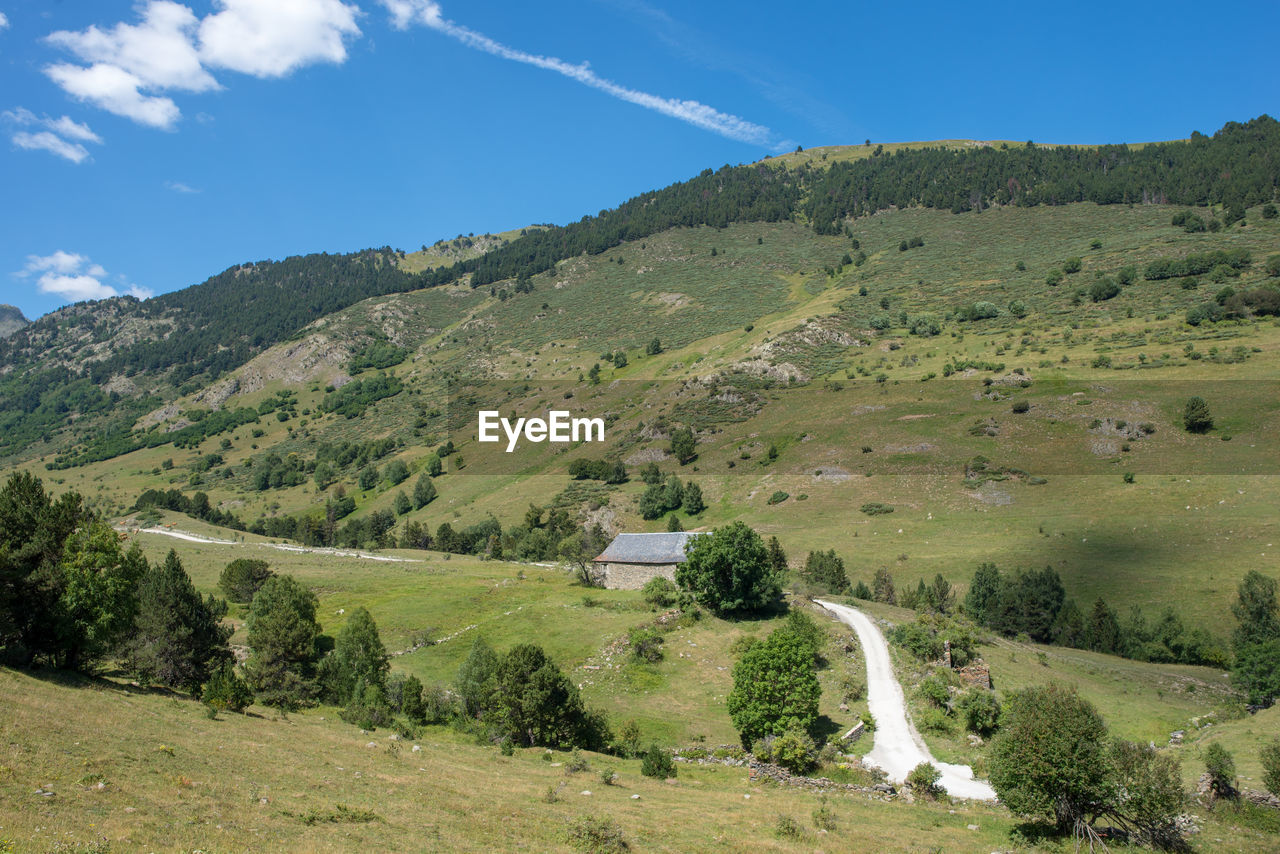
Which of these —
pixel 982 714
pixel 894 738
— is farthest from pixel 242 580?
pixel 982 714

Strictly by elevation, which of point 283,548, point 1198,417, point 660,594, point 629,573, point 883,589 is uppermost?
point 1198,417

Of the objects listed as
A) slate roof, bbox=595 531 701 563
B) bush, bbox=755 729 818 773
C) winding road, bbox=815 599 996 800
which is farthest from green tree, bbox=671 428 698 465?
bush, bbox=755 729 818 773

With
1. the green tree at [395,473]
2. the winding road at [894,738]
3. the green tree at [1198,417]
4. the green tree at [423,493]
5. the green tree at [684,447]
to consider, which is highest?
the green tree at [1198,417]

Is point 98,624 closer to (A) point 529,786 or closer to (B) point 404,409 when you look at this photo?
(A) point 529,786

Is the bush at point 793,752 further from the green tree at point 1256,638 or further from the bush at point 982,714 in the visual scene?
the green tree at point 1256,638

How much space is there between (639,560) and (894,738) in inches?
1457

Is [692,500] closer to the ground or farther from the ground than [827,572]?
farther from the ground

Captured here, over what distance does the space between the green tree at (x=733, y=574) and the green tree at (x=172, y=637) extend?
1392 inches

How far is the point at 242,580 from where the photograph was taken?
6612cm

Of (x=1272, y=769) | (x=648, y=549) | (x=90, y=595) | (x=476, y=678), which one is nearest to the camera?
(x=1272, y=769)

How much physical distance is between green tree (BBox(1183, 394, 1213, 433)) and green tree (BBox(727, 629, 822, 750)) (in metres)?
79.3

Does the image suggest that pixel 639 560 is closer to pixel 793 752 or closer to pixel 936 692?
pixel 936 692

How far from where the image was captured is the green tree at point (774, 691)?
35906mm

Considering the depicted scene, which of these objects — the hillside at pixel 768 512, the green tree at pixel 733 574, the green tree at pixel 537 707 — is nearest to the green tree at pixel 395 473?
the hillside at pixel 768 512
